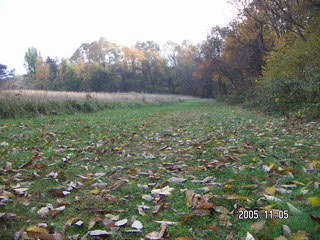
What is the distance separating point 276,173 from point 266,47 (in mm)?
23057

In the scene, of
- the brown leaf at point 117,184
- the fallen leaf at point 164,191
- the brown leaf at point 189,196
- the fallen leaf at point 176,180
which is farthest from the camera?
the fallen leaf at point 176,180

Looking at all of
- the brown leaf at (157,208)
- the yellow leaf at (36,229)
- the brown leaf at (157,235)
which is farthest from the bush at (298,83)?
the yellow leaf at (36,229)

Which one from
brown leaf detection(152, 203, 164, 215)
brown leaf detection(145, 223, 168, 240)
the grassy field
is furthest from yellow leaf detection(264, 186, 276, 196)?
brown leaf detection(145, 223, 168, 240)

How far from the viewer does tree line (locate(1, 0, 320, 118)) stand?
1191 cm

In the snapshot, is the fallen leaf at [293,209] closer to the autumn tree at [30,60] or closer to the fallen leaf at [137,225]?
the fallen leaf at [137,225]

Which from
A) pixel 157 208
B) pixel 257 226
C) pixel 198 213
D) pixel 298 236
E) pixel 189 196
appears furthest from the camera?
pixel 189 196

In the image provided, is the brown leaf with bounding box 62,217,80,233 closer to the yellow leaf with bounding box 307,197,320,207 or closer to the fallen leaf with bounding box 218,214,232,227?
the fallen leaf with bounding box 218,214,232,227

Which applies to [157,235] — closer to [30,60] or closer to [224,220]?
[224,220]

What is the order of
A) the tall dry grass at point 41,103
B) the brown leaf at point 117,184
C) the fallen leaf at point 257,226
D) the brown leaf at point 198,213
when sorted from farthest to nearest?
the tall dry grass at point 41,103 → the brown leaf at point 117,184 → the brown leaf at point 198,213 → the fallen leaf at point 257,226

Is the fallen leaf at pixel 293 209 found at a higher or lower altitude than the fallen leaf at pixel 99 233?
higher

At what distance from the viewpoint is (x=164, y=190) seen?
10.1 feet

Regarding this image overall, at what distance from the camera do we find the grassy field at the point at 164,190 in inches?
86.1
